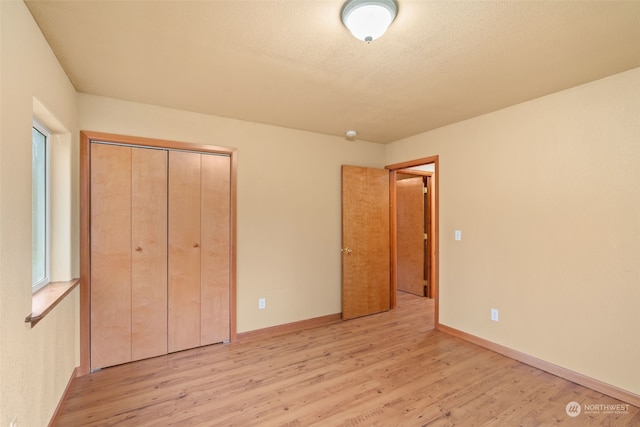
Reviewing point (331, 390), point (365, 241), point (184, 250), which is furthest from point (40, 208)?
point (365, 241)

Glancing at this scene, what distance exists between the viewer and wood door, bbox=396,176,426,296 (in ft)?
17.0

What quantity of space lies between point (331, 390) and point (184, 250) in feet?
6.16

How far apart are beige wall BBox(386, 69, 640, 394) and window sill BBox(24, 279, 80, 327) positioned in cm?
354

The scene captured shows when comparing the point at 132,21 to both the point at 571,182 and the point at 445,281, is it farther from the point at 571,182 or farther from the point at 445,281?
the point at 445,281

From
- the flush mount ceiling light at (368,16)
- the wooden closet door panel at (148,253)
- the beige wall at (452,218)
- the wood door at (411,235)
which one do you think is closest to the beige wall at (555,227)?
the beige wall at (452,218)

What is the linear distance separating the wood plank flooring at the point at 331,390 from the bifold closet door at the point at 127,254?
220 mm

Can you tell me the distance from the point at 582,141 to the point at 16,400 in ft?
13.0

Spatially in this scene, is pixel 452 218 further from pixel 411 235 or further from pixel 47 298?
pixel 47 298

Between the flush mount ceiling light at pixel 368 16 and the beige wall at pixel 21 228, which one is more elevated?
the flush mount ceiling light at pixel 368 16

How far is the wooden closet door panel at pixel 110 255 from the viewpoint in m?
2.61

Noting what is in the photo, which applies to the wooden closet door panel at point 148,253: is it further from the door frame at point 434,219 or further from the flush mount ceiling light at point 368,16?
the door frame at point 434,219

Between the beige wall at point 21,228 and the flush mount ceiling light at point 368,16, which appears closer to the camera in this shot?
the beige wall at point 21,228

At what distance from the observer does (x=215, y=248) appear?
123 inches

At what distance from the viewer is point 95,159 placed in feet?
8.58
